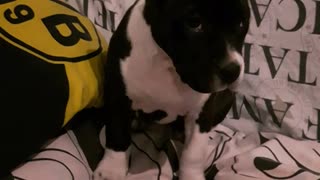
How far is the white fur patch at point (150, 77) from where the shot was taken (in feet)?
4.48

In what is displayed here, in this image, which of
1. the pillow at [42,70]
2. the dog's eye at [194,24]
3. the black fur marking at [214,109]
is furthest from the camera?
the black fur marking at [214,109]

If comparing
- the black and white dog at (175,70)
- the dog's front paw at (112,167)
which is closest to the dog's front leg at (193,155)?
the black and white dog at (175,70)

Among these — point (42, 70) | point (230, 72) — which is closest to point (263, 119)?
point (230, 72)

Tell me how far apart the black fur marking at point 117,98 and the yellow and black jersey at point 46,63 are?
0.06 m

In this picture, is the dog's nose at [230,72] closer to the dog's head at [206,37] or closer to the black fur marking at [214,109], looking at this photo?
the dog's head at [206,37]

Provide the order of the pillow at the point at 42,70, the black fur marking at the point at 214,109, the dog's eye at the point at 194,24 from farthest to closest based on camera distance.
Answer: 1. the black fur marking at the point at 214,109
2. the pillow at the point at 42,70
3. the dog's eye at the point at 194,24

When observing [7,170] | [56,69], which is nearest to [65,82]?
[56,69]

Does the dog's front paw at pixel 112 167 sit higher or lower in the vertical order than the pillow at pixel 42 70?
lower

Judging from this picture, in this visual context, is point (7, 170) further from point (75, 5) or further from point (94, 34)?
point (75, 5)

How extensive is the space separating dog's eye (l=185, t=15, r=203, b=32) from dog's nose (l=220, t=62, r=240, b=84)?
0.09 m

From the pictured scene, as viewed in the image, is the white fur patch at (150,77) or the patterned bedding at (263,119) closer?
the white fur patch at (150,77)

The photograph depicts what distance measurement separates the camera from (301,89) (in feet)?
5.61

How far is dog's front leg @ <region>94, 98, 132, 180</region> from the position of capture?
149 cm

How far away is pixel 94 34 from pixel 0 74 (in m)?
0.36
